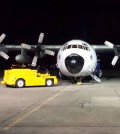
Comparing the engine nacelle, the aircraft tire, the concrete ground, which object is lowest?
the concrete ground

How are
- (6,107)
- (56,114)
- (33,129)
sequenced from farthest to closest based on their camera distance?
1. (6,107)
2. (56,114)
3. (33,129)

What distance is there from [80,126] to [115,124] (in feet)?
3.50

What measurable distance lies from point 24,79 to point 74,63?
408 centimetres

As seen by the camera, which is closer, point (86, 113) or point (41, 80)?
point (86, 113)

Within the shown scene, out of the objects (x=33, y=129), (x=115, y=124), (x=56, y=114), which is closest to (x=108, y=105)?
(x=56, y=114)

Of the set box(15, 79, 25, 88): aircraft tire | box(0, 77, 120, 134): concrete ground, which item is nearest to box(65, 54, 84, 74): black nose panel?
box(15, 79, 25, 88): aircraft tire

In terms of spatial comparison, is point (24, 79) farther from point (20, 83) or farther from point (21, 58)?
point (21, 58)

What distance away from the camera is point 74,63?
79.7 ft

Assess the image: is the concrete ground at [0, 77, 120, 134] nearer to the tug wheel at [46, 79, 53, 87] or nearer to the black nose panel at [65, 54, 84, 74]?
the black nose panel at [65, 54, 84, 74]

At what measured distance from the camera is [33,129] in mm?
8328

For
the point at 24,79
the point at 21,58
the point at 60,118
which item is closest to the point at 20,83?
the point at 24,79

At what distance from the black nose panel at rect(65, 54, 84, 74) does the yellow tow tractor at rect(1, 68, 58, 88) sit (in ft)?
5.78

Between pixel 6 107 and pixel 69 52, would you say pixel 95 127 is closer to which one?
pixel 6 107

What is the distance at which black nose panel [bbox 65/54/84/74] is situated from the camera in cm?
2436
